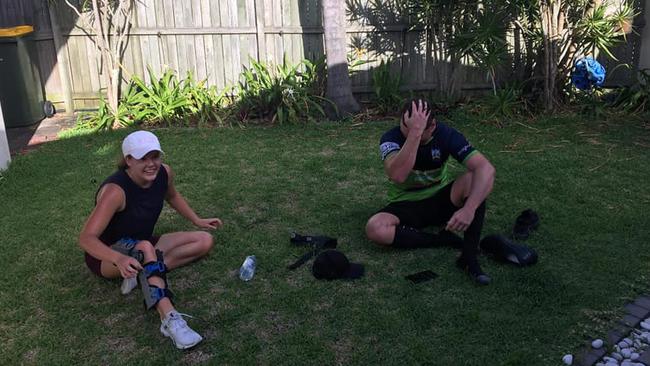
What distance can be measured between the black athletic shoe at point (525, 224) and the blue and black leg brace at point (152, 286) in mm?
2262

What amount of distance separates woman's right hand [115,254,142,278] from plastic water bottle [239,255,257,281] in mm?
744

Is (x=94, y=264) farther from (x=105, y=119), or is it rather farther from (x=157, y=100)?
(x=157, y=100)

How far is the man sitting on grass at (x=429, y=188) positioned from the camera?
10.5 ft

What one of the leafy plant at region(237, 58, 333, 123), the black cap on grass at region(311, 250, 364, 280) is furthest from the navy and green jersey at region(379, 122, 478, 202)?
the leafy plant at region(237, 58, 333, 123)

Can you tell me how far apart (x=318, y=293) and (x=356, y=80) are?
546cm

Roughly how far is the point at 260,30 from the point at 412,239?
17.0ft

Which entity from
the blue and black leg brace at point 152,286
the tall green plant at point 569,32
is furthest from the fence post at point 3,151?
the tall green plant at point 569,32

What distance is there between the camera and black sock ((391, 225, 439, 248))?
3580mm

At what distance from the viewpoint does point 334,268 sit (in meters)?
3.29

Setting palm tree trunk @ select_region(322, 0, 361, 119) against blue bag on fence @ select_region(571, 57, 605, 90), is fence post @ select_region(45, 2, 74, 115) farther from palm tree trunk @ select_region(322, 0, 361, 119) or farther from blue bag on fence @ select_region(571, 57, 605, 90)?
blue bag on fence @ select_region(571, 57, 605, 90)

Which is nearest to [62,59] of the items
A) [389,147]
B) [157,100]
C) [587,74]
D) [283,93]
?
[157,100]

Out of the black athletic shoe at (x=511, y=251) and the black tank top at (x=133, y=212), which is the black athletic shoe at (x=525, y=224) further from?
the black tank top at (x=133, y=212)

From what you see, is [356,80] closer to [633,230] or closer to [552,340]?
[633,230]

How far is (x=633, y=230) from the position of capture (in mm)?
3852
